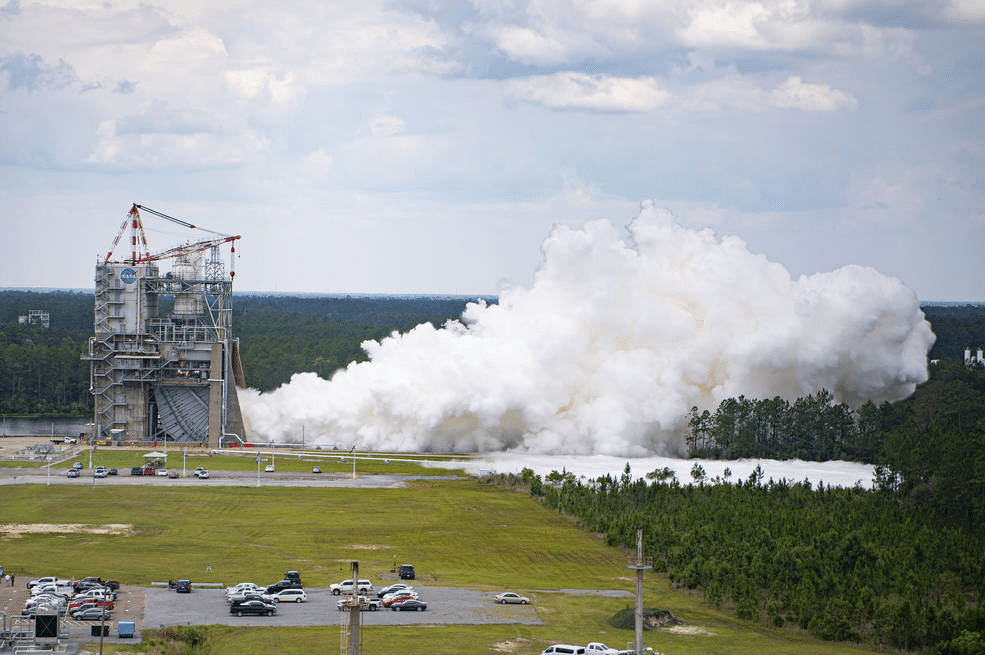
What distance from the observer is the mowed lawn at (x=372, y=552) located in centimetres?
5203

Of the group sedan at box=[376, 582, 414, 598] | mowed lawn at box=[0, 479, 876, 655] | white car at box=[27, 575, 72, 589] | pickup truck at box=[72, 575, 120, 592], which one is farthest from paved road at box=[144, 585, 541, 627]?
white car at box=[27, 575, 72, 589]

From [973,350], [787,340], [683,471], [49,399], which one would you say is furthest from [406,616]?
[973,350]

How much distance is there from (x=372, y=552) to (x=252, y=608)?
1620 centimetres

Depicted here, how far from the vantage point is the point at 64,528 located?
246ft

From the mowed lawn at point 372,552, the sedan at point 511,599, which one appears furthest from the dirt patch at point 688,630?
the sedan at point 511,599

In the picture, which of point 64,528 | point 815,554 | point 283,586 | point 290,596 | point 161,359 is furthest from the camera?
point 161,359

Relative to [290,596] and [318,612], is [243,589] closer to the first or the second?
[290,596]

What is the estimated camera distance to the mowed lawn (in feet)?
171

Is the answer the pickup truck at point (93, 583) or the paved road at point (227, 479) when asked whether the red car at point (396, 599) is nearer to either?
the pickup truck at point (93, 583)

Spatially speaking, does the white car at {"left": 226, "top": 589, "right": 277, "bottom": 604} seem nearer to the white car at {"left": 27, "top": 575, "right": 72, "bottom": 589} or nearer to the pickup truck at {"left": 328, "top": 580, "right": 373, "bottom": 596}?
the pickup truck at {"left": 328, "top": 580, "right": 373, "bottom": 596}

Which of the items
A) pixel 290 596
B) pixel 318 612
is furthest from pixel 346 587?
pixel 318 612

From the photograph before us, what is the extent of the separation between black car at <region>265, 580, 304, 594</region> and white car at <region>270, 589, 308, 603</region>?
0.50m

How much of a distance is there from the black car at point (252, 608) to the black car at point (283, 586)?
310cm

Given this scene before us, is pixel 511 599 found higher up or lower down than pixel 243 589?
lower down
